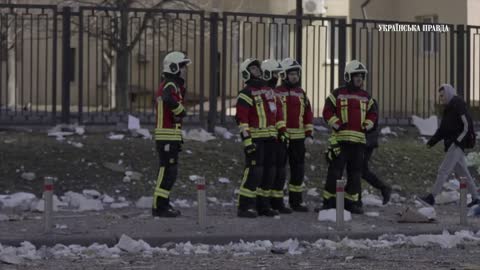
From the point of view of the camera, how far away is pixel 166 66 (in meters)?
14.0

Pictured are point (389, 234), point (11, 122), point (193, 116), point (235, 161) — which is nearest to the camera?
point (389, 234)

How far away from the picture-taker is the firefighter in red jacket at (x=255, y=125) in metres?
14.0

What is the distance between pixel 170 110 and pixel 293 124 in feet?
6.35


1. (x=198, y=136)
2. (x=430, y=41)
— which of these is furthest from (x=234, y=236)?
(x=430, y=41)

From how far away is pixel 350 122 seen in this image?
14633 millimetres

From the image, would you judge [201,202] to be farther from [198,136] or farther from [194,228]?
[198,136]

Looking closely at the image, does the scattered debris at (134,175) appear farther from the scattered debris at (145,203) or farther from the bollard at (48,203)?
the bollard at (48,203)

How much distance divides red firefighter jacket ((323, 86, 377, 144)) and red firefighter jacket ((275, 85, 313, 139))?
1.24 ft

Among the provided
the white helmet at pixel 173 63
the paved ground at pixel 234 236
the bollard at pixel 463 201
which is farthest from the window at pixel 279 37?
the bollard at pixel 463 201

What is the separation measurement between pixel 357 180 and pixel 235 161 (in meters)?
3.73

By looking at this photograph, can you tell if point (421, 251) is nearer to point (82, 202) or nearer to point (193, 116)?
point (82, 202)

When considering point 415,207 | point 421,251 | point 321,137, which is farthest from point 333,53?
point 421,251

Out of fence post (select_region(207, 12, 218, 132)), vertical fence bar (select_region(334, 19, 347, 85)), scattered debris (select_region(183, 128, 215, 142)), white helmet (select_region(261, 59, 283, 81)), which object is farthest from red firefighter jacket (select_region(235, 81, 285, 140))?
vertical fence bar (select_region(334, 19, 347, 85))

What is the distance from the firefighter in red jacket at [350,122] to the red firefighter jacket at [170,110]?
217cm
